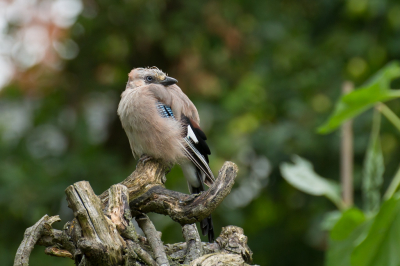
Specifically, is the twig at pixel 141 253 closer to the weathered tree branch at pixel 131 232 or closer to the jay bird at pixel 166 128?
the weathered tree branch at pixel 131 232

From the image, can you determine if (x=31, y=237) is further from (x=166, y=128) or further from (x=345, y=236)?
(x=166, y=128)

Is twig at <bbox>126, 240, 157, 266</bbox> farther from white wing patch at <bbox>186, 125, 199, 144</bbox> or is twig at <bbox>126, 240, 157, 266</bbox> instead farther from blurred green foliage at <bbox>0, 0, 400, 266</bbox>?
blurred green foliage at <bbox>0, 0, 400, 266</bbox>

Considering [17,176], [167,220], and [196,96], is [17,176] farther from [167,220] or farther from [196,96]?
[196,96]

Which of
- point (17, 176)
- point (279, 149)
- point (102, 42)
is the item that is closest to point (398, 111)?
point (279, 149)

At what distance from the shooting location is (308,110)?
5598mm

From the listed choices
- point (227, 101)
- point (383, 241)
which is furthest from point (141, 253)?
point (227, 101)

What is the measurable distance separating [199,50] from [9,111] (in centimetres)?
292

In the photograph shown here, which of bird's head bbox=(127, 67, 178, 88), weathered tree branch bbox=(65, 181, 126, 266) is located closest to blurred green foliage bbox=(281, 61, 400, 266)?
weathered tree branch bbox=(65, 181, 126, 266)

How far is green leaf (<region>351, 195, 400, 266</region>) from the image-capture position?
5.58 ft

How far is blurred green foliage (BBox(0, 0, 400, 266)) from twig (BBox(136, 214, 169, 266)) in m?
3.47

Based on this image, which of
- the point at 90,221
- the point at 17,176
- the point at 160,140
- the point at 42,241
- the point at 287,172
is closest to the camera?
the point at 90,221

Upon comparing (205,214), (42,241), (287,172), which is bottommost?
(205,214)

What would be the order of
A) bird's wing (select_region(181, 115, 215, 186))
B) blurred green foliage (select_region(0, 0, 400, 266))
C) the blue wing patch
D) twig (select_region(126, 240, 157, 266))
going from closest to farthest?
1. twig (select_region(126, 240, 157, 266))
2. bird's wing (select_region(181, 115, 215, 186))
3. the blue wing patch
4. blurred green foliage (select_region(0, 0, 400, 266))

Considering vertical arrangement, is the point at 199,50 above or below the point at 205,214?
above
